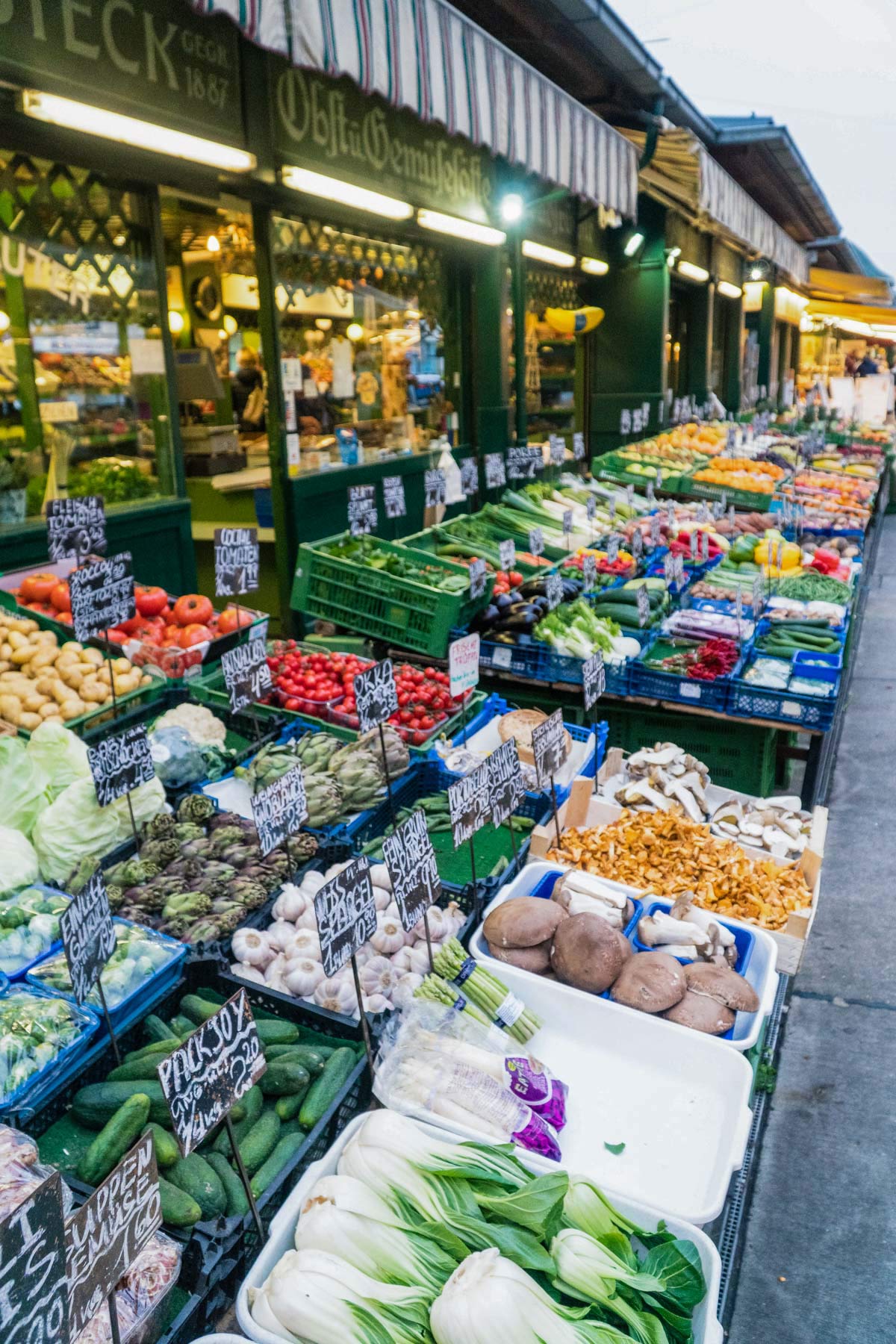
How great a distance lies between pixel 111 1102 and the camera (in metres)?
2.33

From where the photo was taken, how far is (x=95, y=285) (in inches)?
231

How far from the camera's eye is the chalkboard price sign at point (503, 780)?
310 cm

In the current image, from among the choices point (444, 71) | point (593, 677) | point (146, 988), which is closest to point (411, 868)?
point (146, 988)

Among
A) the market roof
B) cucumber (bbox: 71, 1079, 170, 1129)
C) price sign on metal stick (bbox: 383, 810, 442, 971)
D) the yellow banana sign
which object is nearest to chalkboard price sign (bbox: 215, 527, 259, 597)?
price sign on metal stick (bbox: 383, 810, 442, 971)

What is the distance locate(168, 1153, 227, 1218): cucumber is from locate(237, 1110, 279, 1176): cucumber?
83mm

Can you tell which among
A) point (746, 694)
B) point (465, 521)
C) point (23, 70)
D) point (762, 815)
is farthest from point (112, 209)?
point (762, 815)

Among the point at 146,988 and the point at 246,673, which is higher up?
the point at 246,673

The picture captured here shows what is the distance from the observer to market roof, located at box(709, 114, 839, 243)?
14.3 meters

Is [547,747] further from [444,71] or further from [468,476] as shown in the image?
[468,476]

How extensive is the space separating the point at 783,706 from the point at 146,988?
333cm

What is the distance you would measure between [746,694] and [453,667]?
5.38 ft

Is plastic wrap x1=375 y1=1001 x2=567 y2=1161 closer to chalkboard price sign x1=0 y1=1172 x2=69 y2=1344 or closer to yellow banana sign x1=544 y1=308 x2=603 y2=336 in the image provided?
chalkboard price sign x1=0 y1=1172 x2=69 y2=1344

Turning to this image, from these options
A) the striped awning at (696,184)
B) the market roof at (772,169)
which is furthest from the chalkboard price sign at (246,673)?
the market roof at (772,169)

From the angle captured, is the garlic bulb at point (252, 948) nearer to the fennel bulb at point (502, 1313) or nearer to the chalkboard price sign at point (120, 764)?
the chalkboard price sign at point (120, 764)
